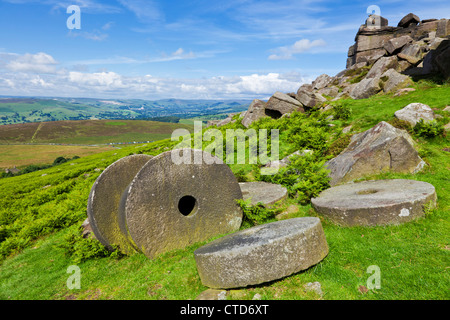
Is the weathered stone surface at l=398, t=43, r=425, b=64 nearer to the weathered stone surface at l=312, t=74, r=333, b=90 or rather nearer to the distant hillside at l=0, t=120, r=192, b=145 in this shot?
the weathered stone surface at l=312, t=74, r=333, b=90

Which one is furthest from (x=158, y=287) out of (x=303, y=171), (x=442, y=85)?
(x=442, y=85)

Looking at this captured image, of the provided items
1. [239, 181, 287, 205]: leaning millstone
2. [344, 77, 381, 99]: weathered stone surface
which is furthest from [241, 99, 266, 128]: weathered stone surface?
[239, 181, 287, 205]: leaning millstone

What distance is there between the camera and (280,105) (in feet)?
78.3

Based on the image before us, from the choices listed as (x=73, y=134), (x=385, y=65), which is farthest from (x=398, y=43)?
(x=73, y=134)

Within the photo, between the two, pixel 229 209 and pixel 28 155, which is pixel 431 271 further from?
pixel 28 155

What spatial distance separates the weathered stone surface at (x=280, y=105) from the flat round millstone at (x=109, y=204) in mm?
18733

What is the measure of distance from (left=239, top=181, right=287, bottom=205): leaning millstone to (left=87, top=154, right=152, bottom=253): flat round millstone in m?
4.25

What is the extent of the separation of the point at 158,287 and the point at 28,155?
120 meters

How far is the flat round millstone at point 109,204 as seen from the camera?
730 cm

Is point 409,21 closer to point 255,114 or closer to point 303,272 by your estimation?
point 255,114

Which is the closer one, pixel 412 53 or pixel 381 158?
pixel 381 158

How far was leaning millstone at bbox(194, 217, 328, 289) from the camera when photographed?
5.12m

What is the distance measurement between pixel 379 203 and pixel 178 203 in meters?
5.69

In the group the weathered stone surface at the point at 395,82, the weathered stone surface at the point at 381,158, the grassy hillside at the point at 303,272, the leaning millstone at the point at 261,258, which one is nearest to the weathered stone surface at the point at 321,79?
the weathered stone surface at the point at 395,82
